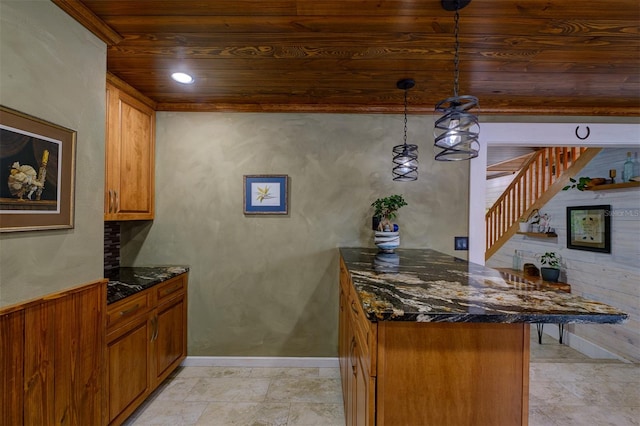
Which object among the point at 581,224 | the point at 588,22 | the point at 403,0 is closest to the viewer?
the point at 403,0

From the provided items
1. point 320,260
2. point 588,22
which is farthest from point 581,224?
point 320,260

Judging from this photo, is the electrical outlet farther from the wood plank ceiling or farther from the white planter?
the wood plank ceiling

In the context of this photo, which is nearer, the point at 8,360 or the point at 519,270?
the point at 8,360

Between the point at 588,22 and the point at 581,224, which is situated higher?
the point at 588,22

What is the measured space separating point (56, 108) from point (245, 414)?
210 centimetres

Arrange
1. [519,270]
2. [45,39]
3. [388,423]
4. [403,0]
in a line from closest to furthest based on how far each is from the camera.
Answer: [388,423] → [45,39] → [403,0] → [519,270]

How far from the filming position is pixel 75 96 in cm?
136

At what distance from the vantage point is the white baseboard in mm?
2594

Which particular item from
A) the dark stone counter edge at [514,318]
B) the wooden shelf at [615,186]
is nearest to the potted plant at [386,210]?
the dark stone counter edge at [514,318]

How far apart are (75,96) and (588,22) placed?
8.52 feet

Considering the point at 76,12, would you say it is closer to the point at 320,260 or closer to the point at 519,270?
the point at 320,260

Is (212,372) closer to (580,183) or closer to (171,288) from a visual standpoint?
(171,288)

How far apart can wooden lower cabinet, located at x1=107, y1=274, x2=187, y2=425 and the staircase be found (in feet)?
14.8

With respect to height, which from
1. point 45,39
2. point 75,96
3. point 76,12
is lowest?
point 75,96
